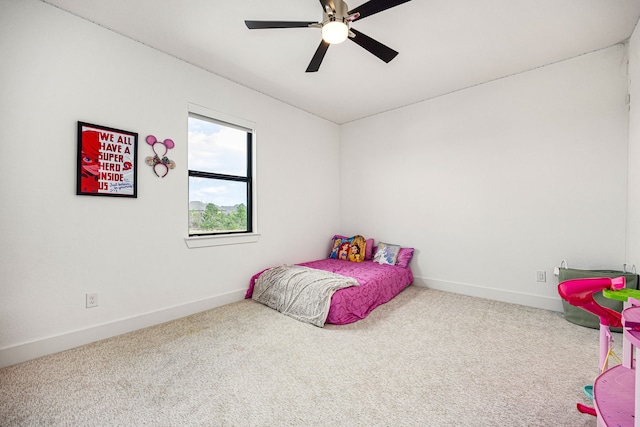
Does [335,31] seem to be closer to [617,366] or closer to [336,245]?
[617,366]

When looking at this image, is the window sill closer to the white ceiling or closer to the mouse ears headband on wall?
the mouse ears headband on wall

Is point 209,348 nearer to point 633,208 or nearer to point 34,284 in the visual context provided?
point 34,284

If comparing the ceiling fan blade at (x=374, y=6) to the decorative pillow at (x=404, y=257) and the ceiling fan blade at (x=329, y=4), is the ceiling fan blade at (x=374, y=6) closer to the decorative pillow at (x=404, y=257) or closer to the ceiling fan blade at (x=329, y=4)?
the ceiling fan blade at (x=329, y=4)

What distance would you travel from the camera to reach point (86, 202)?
7.12 feet

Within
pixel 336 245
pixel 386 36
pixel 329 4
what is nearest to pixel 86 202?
pixel 329 4

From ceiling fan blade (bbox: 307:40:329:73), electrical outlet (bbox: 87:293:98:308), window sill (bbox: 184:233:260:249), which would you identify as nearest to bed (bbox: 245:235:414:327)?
window sill (bbox: 184:233:260:249)

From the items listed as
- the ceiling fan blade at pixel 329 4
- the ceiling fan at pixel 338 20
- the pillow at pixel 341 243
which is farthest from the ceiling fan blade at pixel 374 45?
the pillow at pixel 341 243

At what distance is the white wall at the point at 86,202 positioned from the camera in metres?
1.89

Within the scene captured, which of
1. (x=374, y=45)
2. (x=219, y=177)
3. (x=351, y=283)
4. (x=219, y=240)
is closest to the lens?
(x=374, y=45)

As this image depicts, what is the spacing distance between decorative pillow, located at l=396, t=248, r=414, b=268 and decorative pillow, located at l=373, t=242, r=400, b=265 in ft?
0.18

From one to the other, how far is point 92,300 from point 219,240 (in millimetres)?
1180

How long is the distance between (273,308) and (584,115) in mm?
3787

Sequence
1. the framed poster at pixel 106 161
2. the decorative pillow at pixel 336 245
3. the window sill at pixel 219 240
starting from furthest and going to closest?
the decorative pillow at pixel 336 245 < the window sill at pixel 219 240 < the framed poster at pixel 106 161

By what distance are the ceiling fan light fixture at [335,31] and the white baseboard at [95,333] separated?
273 centimetres
